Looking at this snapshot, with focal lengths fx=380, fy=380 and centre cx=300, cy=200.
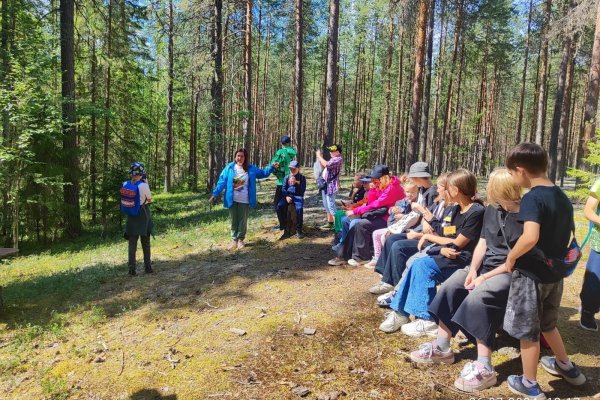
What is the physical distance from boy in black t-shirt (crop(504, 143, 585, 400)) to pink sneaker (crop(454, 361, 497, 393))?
150 mm

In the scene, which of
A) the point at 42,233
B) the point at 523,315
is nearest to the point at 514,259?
the point at 523,315

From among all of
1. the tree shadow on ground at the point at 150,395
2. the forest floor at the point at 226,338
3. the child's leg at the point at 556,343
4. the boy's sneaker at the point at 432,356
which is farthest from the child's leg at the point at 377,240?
the tree shadow on ground at the point at 150,395

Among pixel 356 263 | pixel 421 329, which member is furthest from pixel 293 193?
pixel 421 329

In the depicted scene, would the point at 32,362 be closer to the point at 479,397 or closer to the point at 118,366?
the point at 118,366

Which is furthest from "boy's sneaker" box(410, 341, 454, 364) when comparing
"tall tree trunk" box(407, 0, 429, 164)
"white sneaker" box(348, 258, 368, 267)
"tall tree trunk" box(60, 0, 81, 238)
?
"tall tree trunk" box(60, 0, 81, 238)

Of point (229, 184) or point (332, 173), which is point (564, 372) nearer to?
point (332, 173)

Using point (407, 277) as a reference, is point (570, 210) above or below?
above

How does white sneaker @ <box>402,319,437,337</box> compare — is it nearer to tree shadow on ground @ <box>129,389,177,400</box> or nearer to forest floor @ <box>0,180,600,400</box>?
forest floor @ <box>0,180,600,400</box>

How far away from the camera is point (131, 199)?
7.16 meters

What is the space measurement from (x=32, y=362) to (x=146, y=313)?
1456 mm

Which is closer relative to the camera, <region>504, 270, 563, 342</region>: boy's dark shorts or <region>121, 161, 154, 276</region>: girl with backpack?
<region>504, 270, 563, 342</region>: boy's dark shorts

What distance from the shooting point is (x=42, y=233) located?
12.7 m

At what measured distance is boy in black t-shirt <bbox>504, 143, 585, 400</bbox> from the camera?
2.83m

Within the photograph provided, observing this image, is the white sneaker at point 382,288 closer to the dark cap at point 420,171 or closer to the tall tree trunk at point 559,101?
the dark cap at point 420,171
